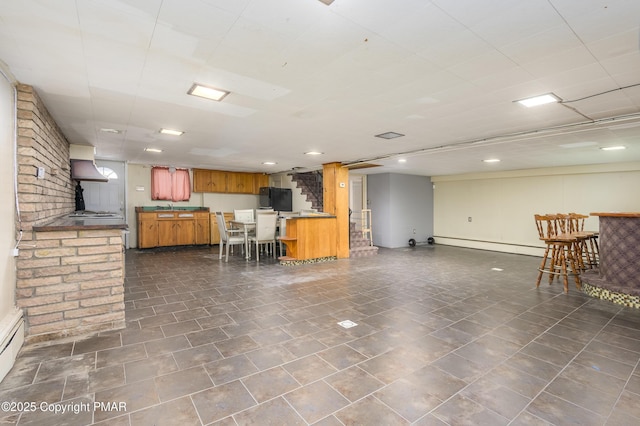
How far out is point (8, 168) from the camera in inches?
97.1

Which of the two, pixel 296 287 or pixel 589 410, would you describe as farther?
pixel 296 287

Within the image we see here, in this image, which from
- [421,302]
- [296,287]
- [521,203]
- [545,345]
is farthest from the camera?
[521,203]

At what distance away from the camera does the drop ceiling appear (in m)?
1.72

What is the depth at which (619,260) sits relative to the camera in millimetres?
3893

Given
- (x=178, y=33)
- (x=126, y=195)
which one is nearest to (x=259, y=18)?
(x=178, y=33)

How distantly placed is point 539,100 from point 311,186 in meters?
7.82

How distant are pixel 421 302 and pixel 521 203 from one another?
20.6 feet

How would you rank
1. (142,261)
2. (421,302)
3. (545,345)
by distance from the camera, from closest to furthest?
1. (545,345)
2. (421,302)
3. (142,261)

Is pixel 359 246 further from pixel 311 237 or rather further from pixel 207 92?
pixel 207 92

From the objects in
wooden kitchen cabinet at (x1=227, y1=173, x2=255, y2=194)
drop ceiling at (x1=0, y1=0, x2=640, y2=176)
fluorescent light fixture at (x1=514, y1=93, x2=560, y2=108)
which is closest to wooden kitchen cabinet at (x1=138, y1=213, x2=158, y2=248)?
wooden kitchen cabinet at (x1=227, y1=173, x2=255, y2=194)

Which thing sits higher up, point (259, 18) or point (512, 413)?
point (259, 18)

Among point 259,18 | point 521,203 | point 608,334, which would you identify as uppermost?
point 259,18

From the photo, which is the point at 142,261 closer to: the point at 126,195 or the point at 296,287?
the point at 126,195

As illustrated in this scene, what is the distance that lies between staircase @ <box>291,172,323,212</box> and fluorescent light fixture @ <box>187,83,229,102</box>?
258 inches
